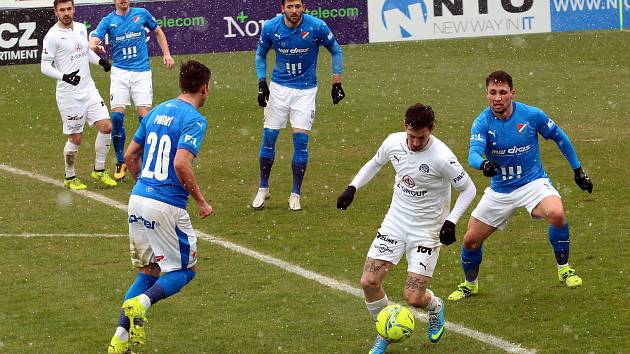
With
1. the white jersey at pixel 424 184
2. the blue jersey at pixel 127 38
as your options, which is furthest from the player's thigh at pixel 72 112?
the white jersey at pixel 424 184

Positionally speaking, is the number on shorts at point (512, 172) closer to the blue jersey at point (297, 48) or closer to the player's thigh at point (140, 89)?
the blue jersey at point (297, 48)

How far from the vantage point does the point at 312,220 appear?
44.3 feet

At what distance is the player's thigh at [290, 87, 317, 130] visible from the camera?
14258 millimetres

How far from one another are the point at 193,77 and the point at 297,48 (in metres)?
5.48

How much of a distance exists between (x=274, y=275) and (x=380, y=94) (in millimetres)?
12384

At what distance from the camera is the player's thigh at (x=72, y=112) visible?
15547 mm

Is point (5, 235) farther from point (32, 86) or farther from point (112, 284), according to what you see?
point (32, 86)

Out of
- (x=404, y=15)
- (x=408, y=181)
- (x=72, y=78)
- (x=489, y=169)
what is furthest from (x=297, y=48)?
(x=404, y=15)

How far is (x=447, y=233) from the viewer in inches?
344

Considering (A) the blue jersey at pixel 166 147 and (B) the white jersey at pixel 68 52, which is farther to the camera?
(B) the white jersey at pixel 68 52

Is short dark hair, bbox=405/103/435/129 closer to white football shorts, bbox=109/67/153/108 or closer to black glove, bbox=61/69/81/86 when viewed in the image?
black glove, bbox=61/69/81/86

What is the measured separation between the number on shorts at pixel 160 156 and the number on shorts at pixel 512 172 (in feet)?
10.3

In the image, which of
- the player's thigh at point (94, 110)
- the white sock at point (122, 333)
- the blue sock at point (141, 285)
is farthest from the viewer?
the player's thigh at point (94, 110)

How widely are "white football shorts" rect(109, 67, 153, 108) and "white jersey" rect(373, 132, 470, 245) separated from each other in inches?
304
